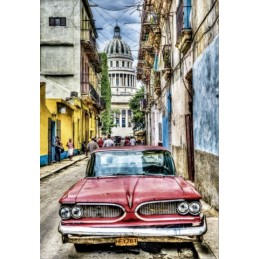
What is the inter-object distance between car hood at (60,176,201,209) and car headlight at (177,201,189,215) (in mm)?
67

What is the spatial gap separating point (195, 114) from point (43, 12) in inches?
123

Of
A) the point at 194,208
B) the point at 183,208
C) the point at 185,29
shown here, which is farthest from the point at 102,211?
the point at 185,29

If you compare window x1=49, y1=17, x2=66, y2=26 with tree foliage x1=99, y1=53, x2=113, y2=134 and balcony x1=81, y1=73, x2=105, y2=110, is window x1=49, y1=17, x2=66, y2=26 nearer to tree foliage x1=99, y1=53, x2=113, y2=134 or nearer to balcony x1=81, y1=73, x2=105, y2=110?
tree foliage x1=99, y1=53, x2=113, y2=134

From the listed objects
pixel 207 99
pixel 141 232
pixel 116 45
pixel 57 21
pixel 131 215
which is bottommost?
pixel 141 232

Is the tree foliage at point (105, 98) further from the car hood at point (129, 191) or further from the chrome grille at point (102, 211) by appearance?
the chrome grille at point (102, 211)

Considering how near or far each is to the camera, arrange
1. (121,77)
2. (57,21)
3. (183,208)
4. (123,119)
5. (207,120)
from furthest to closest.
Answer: (123,119)
(121,77)
(207,120)
(57,21)
(183,208)

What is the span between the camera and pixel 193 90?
7.18 meters

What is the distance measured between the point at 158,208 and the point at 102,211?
543mm

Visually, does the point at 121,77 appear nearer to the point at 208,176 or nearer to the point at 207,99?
the point at 207,99

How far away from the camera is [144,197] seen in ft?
12.8
